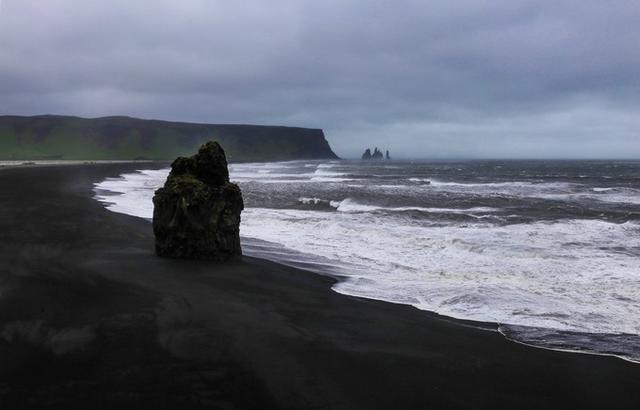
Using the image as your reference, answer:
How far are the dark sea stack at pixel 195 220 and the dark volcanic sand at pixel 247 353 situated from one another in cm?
123

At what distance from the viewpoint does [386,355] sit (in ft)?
20.5

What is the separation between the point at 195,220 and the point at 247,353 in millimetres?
5366

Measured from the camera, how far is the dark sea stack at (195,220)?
35.8 ft

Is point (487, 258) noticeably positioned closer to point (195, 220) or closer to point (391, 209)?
point (195, 220)

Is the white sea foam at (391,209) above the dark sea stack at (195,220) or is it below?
below

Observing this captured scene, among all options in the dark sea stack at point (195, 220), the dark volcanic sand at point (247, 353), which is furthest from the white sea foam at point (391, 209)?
the dark volcanic sand at point (247, 353)

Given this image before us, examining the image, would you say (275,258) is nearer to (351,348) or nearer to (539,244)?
(351,348)

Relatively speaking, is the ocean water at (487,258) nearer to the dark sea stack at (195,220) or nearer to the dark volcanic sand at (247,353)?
the dark volcanic sand at (247,353)

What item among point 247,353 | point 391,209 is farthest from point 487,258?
point 391,209

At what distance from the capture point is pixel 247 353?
610 centimetres

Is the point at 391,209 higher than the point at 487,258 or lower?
higher

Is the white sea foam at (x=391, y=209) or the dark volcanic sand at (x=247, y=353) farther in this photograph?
the white sea foam at (x=391, y=209)

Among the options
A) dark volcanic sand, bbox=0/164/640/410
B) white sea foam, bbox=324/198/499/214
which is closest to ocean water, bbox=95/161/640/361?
white sea foam, bbox=324/198/499/214

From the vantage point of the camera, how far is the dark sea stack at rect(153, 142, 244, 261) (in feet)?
35.8
